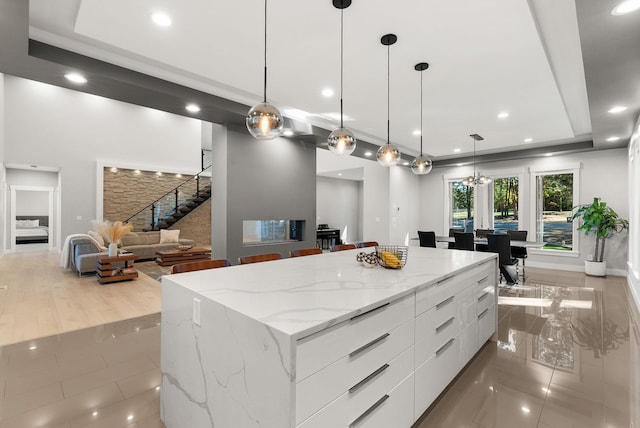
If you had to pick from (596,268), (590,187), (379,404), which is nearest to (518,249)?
(596,268)

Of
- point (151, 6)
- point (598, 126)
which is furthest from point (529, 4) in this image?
point (598, 126)

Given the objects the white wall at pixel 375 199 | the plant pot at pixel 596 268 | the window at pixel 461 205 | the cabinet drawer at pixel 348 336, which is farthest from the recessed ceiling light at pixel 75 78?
the plant pot at pixel 596 268

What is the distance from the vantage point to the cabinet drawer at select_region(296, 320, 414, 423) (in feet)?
3.70

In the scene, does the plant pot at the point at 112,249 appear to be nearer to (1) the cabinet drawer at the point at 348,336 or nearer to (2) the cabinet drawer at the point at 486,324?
(1) the cabinet drawer at the point at 348,336

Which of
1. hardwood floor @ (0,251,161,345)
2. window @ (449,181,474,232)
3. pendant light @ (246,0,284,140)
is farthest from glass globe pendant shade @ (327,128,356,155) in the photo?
window @ (449,181,474,232)

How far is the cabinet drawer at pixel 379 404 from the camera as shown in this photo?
1.24m

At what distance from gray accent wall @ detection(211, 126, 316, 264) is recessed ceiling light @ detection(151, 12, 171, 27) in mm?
2245

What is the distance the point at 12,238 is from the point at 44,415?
1098 centimetres

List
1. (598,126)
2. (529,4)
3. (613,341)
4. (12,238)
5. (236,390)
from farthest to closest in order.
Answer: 1. (12,238)
2. (598,126)
3. (613,341)
4. (529,4)
5. (236,390)

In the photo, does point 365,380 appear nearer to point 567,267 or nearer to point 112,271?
point 112,271

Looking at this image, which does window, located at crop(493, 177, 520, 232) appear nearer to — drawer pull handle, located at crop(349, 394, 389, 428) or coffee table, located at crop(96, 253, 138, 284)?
drawer pull handle, located at crop(349, 394, 389, 428)

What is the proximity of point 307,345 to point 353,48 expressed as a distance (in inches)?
110

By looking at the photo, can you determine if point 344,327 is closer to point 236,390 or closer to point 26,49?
point 236,390

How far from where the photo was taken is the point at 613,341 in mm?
3182
